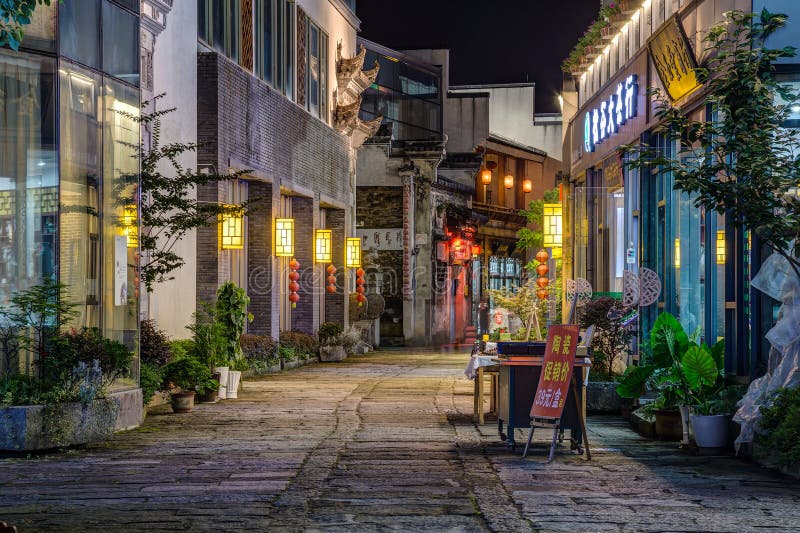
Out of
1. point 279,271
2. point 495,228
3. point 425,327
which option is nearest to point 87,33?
point 279,271

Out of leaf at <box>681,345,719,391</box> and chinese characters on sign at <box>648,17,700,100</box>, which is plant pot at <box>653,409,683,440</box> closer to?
leaf at <box>681,345,719,391</box>

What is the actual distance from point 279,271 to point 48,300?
14.9 meters

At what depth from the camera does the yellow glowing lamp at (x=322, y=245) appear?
31.6 meters

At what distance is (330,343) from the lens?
3241 centimetres

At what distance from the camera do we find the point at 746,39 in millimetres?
12570

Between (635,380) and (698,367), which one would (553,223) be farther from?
(698,367)

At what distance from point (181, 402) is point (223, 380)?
2.27 meters

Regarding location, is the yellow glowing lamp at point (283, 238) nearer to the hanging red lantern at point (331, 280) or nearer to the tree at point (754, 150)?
the hanging red lantern at point (331, 280)

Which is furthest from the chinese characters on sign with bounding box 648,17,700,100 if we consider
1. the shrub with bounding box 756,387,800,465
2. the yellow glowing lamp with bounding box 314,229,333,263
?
the yellow glowing lamp with bounding box 314,229,333,263

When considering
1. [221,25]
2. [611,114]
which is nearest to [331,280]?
[221,25]

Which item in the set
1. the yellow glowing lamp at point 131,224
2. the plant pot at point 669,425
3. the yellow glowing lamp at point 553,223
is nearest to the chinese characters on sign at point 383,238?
the yellow glowing lamp at point 553,223

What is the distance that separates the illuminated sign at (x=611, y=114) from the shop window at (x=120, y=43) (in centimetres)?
803

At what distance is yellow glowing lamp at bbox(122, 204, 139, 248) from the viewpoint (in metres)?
14.8

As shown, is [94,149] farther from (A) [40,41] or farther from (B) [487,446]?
(B) [487,446]
